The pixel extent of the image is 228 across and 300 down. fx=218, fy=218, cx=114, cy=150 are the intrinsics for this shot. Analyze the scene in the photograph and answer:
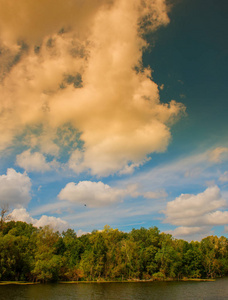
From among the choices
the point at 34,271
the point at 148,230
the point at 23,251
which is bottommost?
the point at 34,271

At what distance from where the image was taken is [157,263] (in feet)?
351

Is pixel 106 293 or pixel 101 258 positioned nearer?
pixel 106 293

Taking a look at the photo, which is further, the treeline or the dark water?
the treeline

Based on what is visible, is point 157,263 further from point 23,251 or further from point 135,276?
point 23,251

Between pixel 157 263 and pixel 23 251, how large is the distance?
62984 millimetres

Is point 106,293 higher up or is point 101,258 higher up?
point 101,258

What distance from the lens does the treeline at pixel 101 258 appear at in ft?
279

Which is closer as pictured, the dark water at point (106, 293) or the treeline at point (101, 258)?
the dark water at point (106, 293)

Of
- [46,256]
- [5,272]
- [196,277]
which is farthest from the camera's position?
[196,277]

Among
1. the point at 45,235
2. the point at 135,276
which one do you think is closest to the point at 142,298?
the point at 135,276

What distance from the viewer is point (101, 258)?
96.5m

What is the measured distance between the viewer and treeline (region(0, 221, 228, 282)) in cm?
8506

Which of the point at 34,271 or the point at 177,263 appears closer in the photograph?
the point at 34,271

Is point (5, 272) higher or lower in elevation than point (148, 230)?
lower
